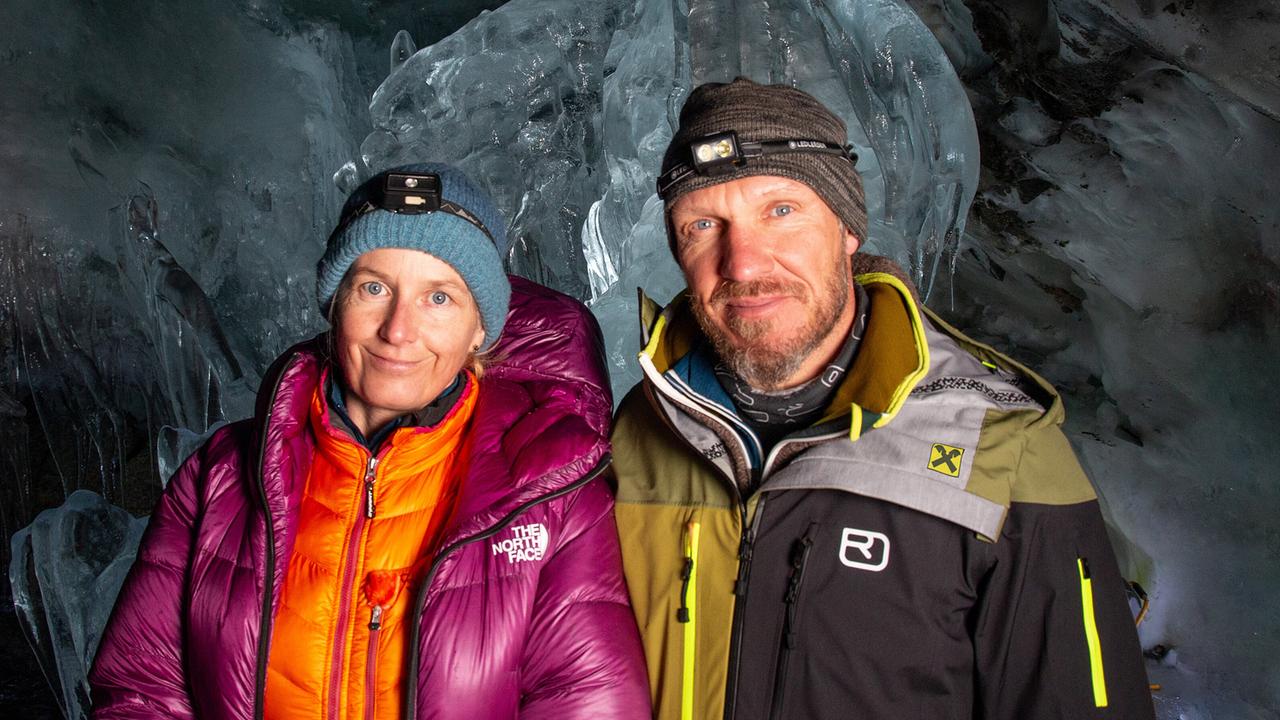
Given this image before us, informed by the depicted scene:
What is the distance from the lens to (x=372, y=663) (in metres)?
1.60

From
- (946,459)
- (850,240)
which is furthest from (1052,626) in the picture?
(850,240)

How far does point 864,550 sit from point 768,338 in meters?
0.41

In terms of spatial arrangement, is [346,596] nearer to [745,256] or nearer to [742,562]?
[742,562]

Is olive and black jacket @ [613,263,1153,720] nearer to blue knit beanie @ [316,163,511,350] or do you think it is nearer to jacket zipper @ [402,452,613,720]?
jacket zipper @ [402,452,613,720]

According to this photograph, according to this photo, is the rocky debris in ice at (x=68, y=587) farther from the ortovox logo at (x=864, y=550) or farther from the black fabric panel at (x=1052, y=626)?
the black fabric panel at (x=1052, y=626)

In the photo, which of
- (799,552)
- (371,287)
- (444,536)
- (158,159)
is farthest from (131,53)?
(799,552)

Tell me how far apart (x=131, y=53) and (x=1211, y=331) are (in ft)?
16.9

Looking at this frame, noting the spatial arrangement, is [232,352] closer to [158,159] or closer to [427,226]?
[158,159]

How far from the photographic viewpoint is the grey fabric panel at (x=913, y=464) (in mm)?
1568

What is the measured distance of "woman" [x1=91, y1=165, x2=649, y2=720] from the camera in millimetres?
1601

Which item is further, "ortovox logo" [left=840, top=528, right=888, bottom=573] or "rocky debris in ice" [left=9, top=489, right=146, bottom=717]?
"rocky debris in ice" [left=9, top=489, right=146, bottom=717]

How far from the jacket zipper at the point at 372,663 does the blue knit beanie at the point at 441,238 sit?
58 cm

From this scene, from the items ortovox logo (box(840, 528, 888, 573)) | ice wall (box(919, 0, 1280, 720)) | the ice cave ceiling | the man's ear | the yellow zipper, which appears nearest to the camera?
the yellow zipper

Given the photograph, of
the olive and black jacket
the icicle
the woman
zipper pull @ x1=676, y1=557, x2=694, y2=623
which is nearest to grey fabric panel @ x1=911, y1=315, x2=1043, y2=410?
the olive and black jacket
